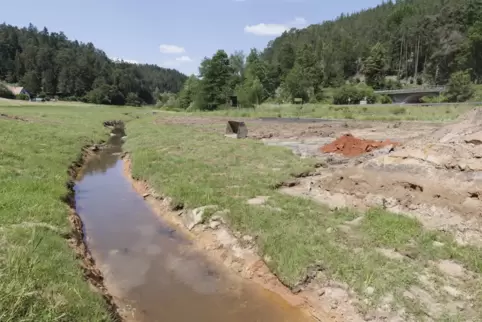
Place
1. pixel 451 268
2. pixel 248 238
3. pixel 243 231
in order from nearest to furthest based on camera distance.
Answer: pixel 451 268 < pixel 248 238 < pixel 243 231

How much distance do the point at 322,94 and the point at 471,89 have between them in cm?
4265

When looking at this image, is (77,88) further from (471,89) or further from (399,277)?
(399,277)

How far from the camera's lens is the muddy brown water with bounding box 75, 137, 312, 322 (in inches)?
340

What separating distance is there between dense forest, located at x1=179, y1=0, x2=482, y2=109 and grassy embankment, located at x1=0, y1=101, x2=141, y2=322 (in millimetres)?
75754

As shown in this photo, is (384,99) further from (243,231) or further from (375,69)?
(243,231)

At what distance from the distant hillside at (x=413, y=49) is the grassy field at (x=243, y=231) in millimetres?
102511

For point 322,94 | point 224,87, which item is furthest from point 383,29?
point 224,87

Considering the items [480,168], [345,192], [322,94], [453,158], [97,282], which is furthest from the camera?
[322,94]

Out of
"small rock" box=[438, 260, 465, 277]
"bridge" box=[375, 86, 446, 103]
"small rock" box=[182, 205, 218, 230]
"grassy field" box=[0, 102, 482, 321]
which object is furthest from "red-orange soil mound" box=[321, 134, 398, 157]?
"bridge" box=[375, 86, 446, 103]

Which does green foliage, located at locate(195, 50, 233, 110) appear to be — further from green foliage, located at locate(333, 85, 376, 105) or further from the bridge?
the bridge

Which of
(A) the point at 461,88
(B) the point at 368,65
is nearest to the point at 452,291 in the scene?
(A) the point at 461,88

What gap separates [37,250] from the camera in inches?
330

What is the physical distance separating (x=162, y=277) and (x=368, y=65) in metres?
123

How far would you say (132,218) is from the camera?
15.0m
